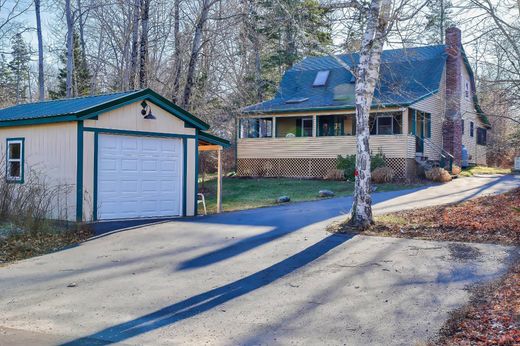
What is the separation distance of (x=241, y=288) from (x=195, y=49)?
52.2 ft

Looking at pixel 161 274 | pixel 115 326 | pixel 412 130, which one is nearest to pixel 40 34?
pixel 412 130

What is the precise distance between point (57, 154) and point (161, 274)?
648 centimetres

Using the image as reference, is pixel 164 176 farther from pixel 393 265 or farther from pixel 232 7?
pixel 232 7

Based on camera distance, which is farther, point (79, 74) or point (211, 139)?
point (79, 74)

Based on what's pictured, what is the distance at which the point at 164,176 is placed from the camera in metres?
14.6

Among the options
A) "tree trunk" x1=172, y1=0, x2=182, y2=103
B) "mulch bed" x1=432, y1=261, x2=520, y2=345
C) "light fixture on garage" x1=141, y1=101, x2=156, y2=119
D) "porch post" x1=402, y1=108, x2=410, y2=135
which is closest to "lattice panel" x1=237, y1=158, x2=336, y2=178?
"porch post" x1=402, y1=108, x2=410, y2=135

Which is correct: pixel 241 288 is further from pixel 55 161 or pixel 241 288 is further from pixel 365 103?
pixel 55 161

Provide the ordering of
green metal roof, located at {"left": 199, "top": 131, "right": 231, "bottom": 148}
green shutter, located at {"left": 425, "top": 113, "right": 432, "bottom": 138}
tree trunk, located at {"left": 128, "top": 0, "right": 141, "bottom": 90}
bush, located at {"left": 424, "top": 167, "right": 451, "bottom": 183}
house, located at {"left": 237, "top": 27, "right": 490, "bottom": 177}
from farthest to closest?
1. green shutter, located at {"left": 425, "top": 113, "right": 432, "bottom": 138}
2. house, located at {"left": 237, "top": 27, "right": 490, "bottom": 177}
3. bush, located at {"left": 424, "top": 167, "right": 451, "bottom": 183}
4. tree trunk, located at {"left": 128, "top": 0, "right": 141, "bottom": 90}
5. green metal roof, located at {"left": 199, "top": 131, "right": 231, "bottom": 148}

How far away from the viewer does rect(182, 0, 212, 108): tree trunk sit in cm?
2116

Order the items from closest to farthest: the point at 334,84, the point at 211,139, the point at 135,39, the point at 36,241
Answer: the point at 36,241 < the point at 211,139 < the point at 135,39 < the point at 334,84

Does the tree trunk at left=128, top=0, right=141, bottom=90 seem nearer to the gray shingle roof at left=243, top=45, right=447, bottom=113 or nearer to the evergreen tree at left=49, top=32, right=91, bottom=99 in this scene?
the gray shingle roof at left=243, top=45, right=447, bottom=113

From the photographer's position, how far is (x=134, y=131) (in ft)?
45.4

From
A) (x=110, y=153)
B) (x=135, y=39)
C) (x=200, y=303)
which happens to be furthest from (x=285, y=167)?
(x=200, y=303)

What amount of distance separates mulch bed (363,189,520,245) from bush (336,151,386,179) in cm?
984
